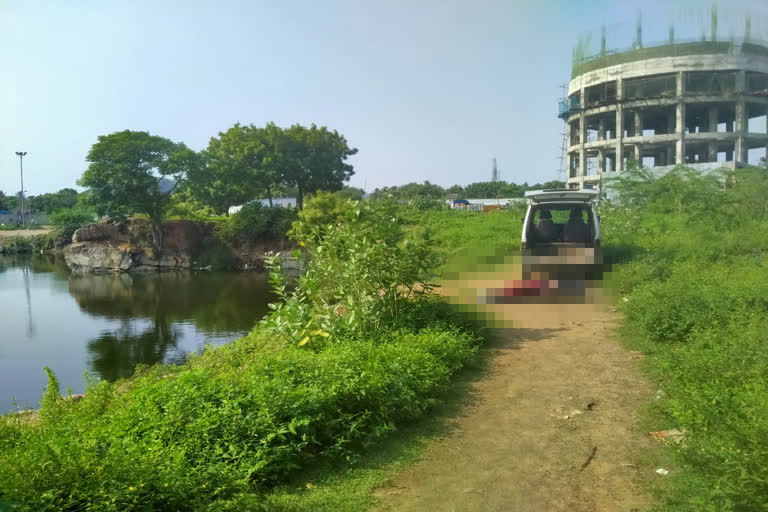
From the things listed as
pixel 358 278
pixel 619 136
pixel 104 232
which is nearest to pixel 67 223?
pixel 104 232

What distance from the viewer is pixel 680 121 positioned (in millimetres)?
40906

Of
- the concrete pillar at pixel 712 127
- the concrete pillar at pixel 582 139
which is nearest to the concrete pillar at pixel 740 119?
the concrete pillar at pixel 712 127

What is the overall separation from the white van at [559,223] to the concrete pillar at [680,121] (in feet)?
109

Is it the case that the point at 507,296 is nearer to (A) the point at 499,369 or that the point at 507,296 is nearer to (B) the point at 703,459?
(A) the point at 499,369

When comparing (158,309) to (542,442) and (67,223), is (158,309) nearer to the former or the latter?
(542,442)

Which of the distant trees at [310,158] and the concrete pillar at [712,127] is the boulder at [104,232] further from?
the concrete pillar at [712,127]

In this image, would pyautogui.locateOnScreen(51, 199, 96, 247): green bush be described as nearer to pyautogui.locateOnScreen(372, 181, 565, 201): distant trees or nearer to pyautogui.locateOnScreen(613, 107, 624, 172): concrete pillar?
pyautogui.locateOnScreen(372, 181, 565, 201): distant trees

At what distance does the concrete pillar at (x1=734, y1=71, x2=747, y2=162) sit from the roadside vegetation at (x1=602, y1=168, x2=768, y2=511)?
28.9 meters

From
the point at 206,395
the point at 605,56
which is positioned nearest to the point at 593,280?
the point at 206,395

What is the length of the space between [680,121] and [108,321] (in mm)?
38576

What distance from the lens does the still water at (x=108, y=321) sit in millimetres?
12922

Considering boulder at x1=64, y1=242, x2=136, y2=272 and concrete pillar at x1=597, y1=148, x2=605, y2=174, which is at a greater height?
concrete pillar at x1=597, y1=148, x2=605, y2=174

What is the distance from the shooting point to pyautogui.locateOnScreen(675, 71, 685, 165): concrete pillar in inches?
1570

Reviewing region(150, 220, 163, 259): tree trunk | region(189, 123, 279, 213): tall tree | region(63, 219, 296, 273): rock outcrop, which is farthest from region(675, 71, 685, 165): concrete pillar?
region(150, 220, 163, 259): tree trunk
